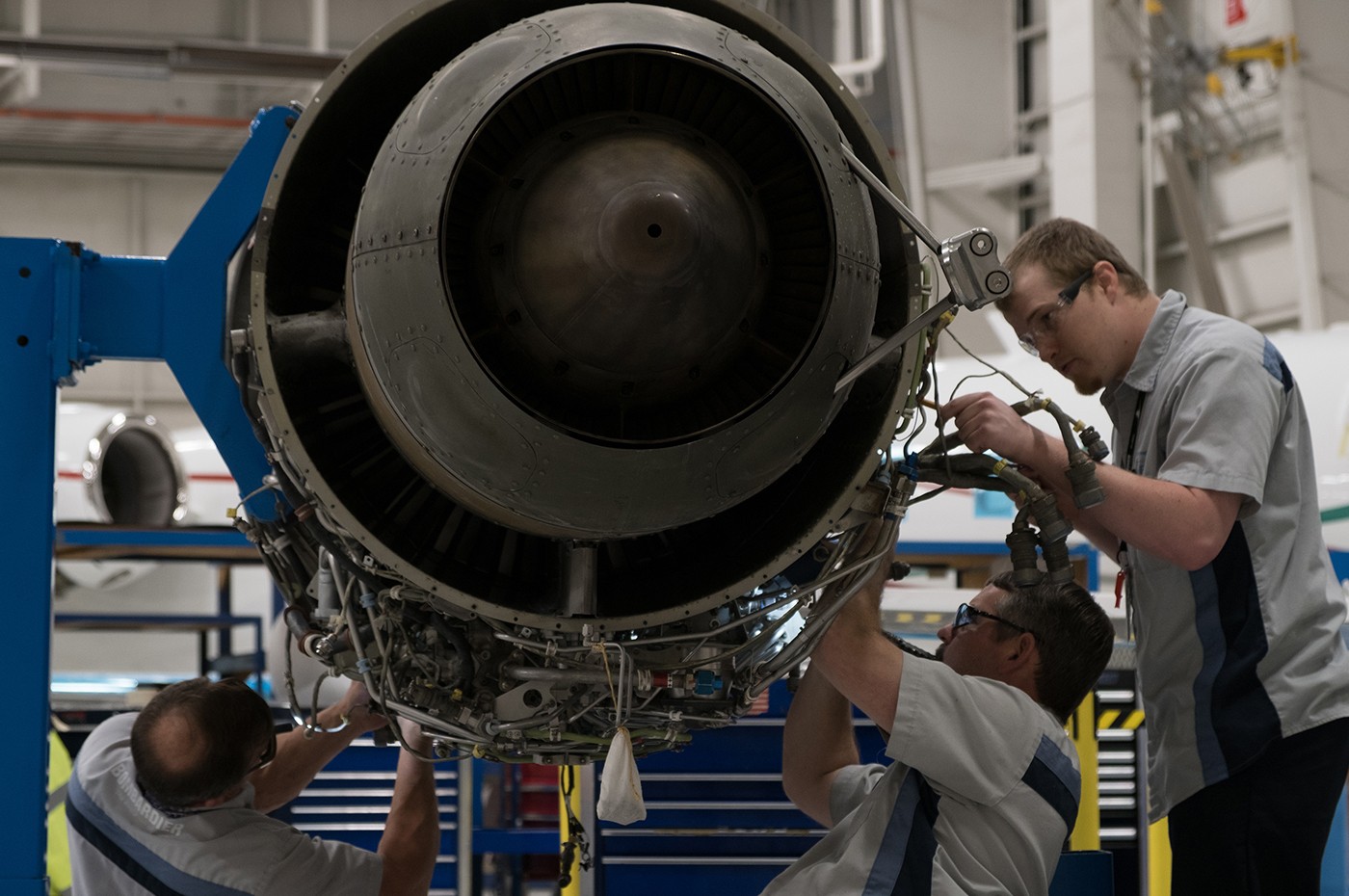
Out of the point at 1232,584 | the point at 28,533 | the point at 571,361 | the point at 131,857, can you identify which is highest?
the point at 571,361

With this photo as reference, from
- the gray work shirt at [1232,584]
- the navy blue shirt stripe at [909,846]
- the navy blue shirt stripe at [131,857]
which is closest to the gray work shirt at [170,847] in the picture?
the navy blue shirt stripe at [131,857]

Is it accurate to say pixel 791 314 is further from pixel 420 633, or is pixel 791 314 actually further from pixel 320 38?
pixel 320 38

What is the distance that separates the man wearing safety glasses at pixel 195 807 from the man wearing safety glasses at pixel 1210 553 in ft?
4.20

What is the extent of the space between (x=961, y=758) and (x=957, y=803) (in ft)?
0.40

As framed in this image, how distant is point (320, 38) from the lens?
10977mm

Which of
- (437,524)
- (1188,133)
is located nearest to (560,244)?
(437,524)

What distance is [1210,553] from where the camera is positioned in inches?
81.4

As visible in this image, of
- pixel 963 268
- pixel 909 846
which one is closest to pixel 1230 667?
pixel 909 846

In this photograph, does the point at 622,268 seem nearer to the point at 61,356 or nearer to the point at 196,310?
the point at 196,310

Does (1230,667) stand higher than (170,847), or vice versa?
(1230,667)

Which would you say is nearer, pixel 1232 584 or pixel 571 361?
pixel 571 361

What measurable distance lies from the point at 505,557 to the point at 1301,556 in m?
1.36

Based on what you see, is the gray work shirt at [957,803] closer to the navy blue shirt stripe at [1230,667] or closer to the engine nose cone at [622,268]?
the navy blue shirt stripe at [1230,667]

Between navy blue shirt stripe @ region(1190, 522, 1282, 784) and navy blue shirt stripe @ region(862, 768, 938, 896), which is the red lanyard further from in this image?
navy blue shirt stripe @ region(862, 768, 938, 896)
